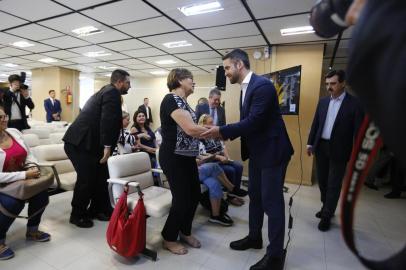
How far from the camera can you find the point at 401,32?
0.32m

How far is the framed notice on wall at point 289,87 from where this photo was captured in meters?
Answer: 3.86

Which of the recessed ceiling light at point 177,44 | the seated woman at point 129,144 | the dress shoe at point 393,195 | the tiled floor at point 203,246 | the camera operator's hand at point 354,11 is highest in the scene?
the recessed ceiling light at point 177,44

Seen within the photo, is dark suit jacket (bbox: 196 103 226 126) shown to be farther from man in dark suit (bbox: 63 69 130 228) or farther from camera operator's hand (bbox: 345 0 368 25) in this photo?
camera operator's hand (bbox: 345 0 368 25)

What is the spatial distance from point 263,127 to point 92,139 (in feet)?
5.01

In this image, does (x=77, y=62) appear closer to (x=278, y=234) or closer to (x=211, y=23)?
(x=211, y=23)

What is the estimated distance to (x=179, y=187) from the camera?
1.90 meters

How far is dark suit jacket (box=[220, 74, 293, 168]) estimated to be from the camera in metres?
1.64

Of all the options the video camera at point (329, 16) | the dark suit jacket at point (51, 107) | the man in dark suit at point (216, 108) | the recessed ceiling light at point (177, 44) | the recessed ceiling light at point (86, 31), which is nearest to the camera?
the video camera at point (329, 16)

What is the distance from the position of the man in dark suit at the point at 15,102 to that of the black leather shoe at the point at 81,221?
A: 2143 mm

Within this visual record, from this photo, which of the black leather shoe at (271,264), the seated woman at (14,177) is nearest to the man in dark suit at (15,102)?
the seated woman at (14,177)

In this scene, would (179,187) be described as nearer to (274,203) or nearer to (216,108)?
(274,203)

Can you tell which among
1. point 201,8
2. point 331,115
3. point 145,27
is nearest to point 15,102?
point 145,27

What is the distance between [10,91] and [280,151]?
3.80 m

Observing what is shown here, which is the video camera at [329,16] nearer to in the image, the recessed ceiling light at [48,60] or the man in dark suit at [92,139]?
the man in dark suit at [92,139]
